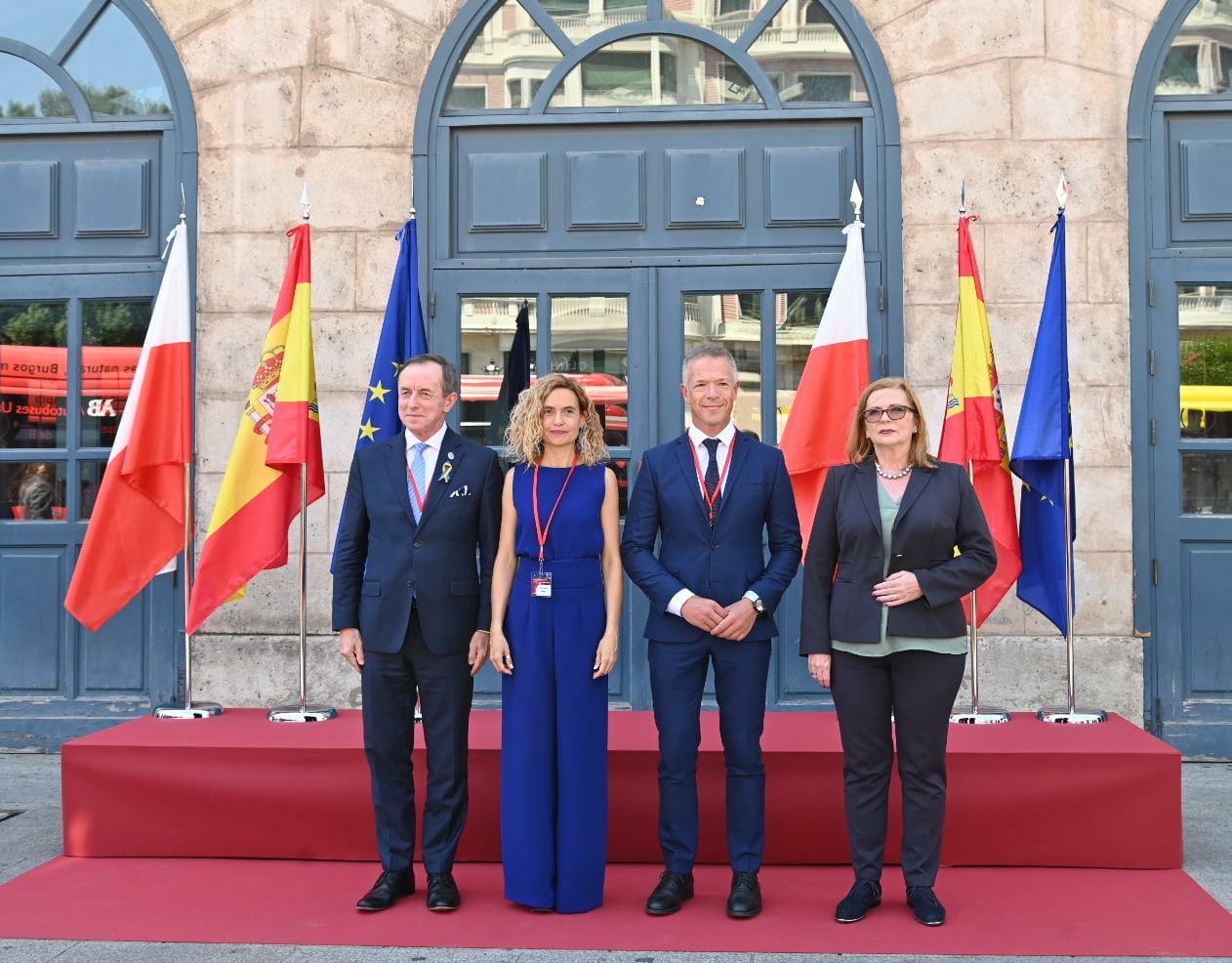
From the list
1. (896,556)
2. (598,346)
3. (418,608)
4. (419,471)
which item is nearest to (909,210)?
(598,346)

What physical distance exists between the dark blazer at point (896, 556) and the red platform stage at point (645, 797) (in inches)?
31.3

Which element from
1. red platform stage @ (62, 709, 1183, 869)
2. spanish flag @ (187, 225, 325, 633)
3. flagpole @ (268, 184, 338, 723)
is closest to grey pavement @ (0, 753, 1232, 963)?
red platform stage @ (62, 709, 1183, 869)

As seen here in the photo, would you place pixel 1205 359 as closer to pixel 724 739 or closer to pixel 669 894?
pixel 724 739

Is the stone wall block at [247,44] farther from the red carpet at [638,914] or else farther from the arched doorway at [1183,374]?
the arched doorway at [1183,374]

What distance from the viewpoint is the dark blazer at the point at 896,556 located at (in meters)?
4.33

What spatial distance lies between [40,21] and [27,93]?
445mm

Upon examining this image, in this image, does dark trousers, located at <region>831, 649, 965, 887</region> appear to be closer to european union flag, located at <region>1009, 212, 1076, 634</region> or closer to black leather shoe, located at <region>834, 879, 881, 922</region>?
black leather shoe, located at <region>834, 879, 881, 922</region>

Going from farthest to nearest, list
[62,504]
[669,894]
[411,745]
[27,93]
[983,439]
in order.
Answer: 1. [27,93]
2. [62,504]
3. [983,439]
4. [411,745]
5. [669,894]

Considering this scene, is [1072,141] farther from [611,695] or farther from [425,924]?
[425,924]

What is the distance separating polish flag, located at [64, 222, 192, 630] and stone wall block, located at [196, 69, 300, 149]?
111 cm

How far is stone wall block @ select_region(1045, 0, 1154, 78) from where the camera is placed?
7090 mm

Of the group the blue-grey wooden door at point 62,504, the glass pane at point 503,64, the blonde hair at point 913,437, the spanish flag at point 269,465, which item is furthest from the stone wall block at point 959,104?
the blue-grey wooden door at point 62,504

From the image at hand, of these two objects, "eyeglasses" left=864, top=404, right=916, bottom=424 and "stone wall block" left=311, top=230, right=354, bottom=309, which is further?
"stone wall block" left=311, top=230, right=354, bottom=309

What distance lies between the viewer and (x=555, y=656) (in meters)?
4.47
